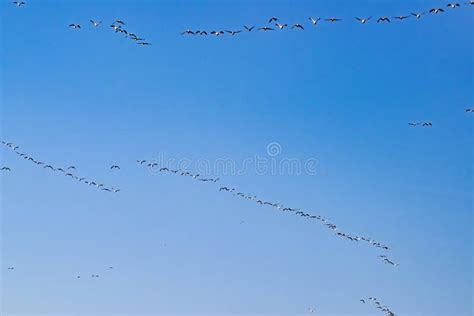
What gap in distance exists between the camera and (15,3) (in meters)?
51.1

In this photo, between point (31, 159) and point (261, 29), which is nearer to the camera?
point (261, 29)

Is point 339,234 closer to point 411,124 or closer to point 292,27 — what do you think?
point 411,124

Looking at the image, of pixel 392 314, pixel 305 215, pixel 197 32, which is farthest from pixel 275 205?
pixel 392 314

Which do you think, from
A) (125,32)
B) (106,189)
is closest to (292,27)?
(125,32)

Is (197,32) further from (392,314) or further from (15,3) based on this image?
(392,314)

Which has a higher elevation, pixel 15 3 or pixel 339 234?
pixel 15 3

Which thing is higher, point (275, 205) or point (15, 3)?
point (15, 3)

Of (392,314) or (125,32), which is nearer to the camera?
(125,32)

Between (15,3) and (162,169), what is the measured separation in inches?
773

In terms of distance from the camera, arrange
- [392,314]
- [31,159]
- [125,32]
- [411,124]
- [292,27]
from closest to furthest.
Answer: [292,27], [125,32], [411,124], [31,159], [392,314]

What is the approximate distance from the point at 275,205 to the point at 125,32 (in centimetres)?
2009

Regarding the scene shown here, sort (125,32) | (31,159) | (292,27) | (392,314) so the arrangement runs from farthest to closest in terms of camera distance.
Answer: (392,314)
(31,159)
(125,32)
(292,27)

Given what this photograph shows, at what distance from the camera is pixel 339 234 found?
6656 centimetres

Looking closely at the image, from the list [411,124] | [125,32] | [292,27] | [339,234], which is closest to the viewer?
[292,27]
